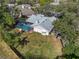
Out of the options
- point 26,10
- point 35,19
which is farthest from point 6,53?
point 26,10

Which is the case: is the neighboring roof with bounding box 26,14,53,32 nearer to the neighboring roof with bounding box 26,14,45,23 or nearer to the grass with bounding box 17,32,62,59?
the neighboring roof with bounding box 26,14,45,23

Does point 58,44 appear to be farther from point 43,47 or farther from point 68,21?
point 68,21

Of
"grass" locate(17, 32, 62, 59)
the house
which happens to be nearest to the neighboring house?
the house

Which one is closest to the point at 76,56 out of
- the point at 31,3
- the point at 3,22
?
the point at 3,22

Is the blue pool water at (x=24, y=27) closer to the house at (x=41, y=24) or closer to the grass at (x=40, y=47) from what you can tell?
the house at (x=41, y=24)

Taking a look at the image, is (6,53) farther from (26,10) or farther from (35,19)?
(26,10)

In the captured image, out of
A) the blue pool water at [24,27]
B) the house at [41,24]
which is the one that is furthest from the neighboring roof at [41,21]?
the blue pool water at [24,27]
